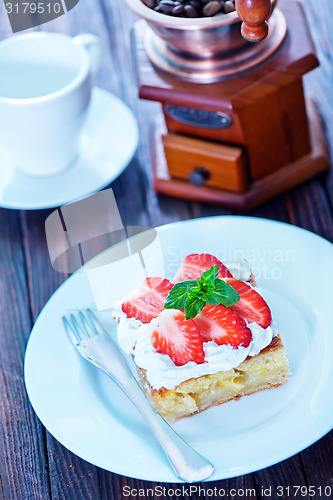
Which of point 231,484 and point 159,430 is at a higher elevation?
point 159,430

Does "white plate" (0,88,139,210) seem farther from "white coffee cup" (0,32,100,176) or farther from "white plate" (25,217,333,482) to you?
"white plate" (25,217,333,482)

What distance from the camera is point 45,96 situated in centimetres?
155

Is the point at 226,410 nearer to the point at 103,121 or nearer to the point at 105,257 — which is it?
the point at 105,257

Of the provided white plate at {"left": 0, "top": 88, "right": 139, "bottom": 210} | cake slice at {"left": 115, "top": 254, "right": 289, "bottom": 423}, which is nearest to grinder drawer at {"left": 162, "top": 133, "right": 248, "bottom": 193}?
white plate at {"left": 0, "top": 88, "right": 139, "bottom": 210}

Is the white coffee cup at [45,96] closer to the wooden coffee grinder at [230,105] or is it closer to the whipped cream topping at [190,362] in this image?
the wooden coffee grinder at [230,105]

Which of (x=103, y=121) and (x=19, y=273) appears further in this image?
(x=103, y=121)

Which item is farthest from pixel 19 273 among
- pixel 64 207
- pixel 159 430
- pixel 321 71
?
pixel 321 71

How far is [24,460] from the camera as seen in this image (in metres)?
1.26

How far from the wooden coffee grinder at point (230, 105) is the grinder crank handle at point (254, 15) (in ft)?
0.86

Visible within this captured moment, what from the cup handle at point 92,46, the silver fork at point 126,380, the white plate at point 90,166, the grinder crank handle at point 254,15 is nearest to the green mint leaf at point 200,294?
the silver fork at point 126,380

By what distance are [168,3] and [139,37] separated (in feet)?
0.66

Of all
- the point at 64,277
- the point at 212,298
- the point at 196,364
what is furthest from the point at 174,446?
the point at 64,277

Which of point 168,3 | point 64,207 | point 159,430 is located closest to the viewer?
point 159,430

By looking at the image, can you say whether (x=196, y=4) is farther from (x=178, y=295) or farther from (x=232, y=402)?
(x=232, y=402)
